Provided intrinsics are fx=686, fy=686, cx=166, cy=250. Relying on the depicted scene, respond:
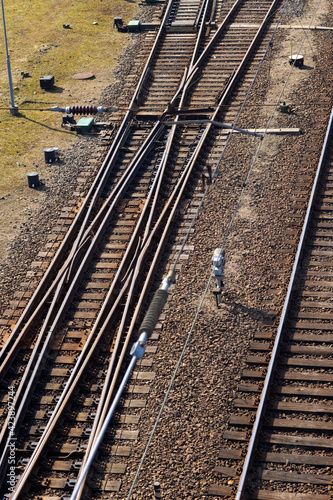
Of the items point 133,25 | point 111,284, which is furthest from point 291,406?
point 133,25

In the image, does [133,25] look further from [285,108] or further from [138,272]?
[138,272]

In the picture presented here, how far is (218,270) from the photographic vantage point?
13.9 metres

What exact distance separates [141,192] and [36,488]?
914 cm

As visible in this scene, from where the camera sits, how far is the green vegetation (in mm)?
21391

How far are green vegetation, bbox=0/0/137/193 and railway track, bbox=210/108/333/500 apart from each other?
9386 mm

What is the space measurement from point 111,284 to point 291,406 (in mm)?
5027

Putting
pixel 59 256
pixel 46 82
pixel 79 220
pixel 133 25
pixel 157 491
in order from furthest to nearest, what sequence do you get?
1. pixel 133 25
2. pixel 46 82
3. pixel 79 220
4. pixel 59 256
5. pixel 157 491

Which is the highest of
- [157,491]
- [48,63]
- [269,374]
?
[48,63]

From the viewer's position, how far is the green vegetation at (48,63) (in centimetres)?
2139

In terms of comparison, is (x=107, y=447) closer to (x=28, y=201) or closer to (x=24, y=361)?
(x=24, y=361)

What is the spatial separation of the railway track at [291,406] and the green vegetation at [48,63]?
30.8 feet

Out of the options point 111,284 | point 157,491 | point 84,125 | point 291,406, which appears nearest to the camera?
point 157,491

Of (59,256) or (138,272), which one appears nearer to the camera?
(138,272)

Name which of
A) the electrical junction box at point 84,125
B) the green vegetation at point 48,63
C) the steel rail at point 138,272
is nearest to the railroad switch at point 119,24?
the green vegetation at point 48,63
